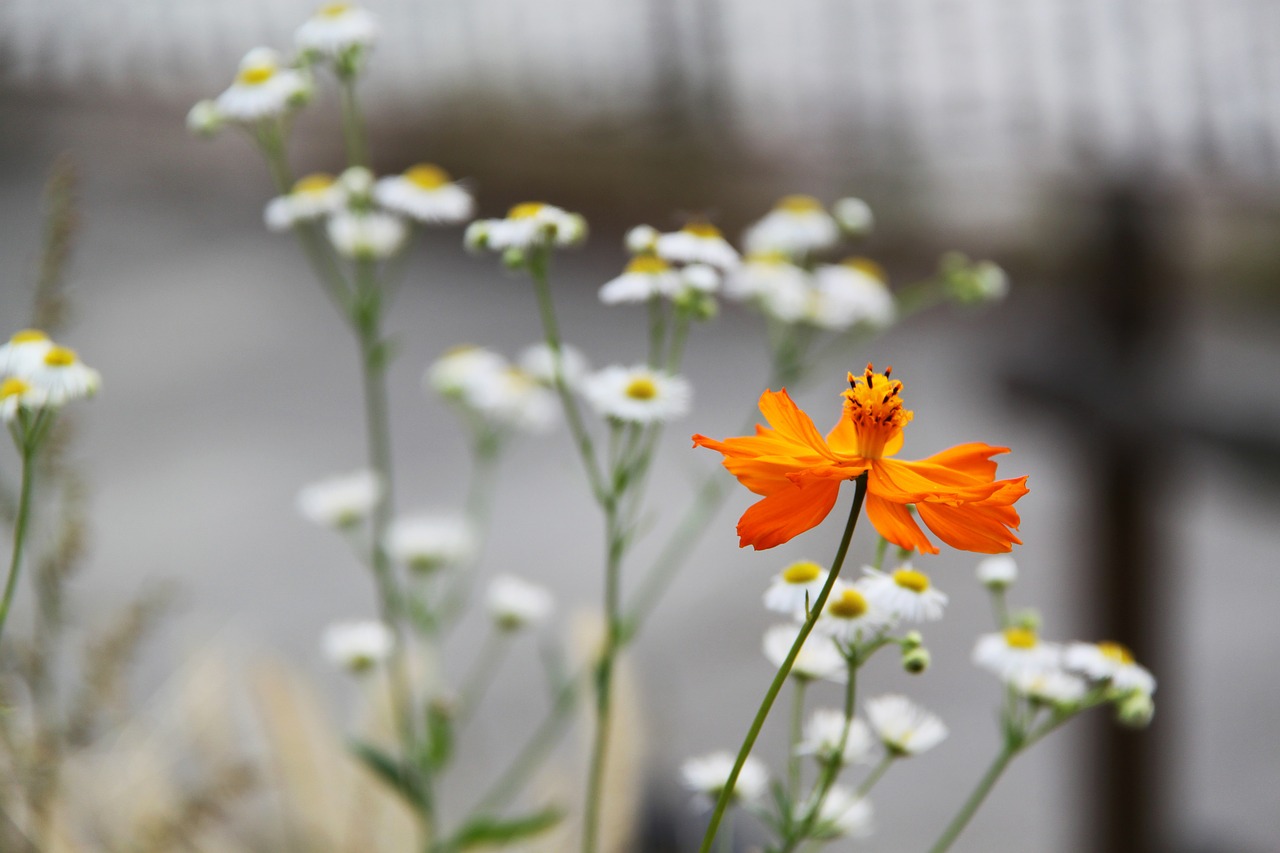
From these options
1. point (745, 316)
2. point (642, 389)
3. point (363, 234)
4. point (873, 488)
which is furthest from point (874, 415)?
point (745, 316)

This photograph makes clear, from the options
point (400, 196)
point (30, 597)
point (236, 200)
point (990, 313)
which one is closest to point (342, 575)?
point (30, 597)

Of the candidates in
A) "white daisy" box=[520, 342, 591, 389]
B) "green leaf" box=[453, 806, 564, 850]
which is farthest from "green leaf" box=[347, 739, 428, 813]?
"white daisy" box=[520, 342, 591, 389]

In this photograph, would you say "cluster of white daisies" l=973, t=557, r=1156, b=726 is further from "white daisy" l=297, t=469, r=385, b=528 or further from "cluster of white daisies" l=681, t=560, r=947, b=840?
"white daisy" l=297, t=469, r=385, b=528

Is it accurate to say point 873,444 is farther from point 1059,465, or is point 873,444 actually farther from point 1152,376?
point 1059,465

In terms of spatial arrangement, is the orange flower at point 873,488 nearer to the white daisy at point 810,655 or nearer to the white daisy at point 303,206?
the white daisy at point 810,655

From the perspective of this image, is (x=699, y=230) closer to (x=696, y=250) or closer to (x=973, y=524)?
(x=696, y=250)

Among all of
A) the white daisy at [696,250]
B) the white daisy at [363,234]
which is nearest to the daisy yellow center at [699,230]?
the white daisy at [696,250]
